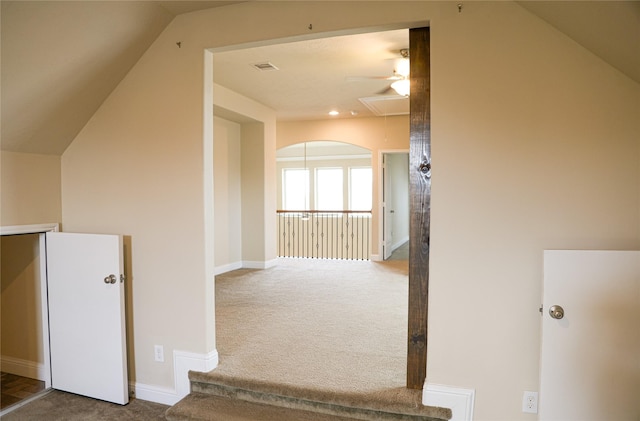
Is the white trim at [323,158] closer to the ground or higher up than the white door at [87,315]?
higher up

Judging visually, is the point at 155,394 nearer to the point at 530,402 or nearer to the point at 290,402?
the point at 290,402

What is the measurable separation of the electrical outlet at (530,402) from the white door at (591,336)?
11 cm

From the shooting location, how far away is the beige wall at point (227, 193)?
5.98 metres

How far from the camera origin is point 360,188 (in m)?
12.0

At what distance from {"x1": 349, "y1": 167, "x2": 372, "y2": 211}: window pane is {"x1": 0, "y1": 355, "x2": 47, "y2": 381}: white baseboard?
9.50 m

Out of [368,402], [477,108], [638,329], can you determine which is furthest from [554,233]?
[368,402]

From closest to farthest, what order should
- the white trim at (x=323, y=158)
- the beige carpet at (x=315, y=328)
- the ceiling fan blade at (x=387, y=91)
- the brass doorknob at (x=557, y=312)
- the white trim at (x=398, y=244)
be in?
the brass doorknob at (x=557, y=312), the beige carpet at (x=315, y=328), the ceiling fan blade at (x=387, y=91), the white trim at (x=398, y=244), the white trim at (x=323, y=158)

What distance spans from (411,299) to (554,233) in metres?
0.86

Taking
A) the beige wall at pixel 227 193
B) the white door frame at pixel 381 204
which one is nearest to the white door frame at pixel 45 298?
the beige wall at pixel 227 193

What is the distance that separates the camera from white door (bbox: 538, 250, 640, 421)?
1900 millimetres

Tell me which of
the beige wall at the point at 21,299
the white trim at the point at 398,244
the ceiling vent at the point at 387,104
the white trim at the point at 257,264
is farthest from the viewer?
the white trim at the point at 398,244

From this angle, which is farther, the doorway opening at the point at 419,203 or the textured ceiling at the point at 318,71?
the textured ceiling at the point at 318,71

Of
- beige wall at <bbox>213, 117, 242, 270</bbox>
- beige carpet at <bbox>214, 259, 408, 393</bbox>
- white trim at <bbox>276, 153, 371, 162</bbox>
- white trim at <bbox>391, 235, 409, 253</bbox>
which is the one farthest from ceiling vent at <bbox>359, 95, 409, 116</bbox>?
white trim at <bbox>276, 153, 371, 162</bbox>

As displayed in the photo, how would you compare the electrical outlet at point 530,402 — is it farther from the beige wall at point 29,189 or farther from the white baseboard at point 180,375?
the beige wall at point 29,189
